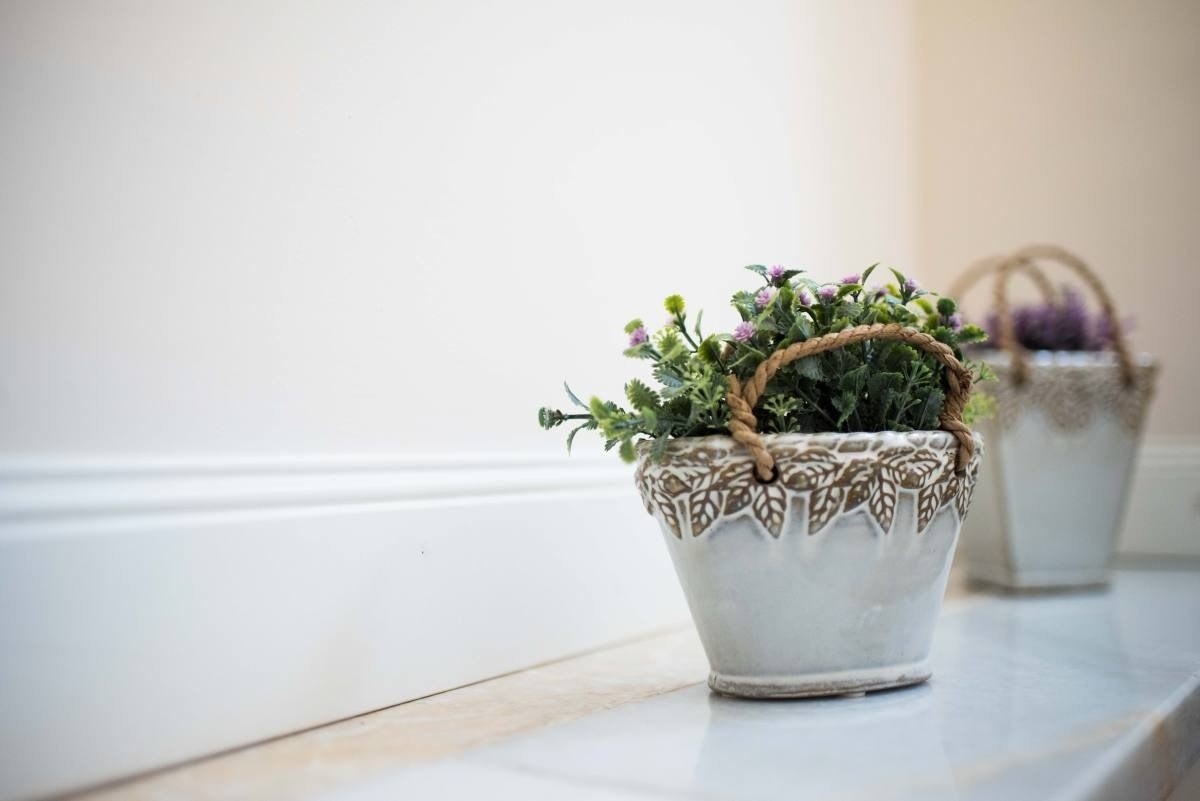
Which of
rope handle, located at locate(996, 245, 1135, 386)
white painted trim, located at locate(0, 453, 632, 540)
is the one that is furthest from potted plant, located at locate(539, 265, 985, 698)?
rope handle, located at locate(996, 245, 1135, 386)

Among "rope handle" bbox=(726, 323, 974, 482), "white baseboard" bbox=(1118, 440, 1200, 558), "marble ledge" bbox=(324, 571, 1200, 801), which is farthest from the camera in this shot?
"white baseboard" bbox=(1118, 440, 1200, 558)

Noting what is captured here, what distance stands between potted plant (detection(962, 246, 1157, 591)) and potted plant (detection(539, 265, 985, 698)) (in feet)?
2.12

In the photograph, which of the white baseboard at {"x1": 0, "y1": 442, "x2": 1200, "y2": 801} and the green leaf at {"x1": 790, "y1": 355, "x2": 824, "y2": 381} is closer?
the white baseboard at {"x1": 0, "y1": 442, "x2": 1200, "y2": 801}

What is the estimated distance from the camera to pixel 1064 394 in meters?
1.46

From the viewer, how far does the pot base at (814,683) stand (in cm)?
83

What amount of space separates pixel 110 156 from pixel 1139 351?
1.72m

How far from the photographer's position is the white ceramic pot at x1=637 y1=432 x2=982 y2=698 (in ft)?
2.62

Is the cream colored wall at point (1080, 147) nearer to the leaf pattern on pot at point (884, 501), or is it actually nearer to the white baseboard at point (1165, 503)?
the white baseboard at point (1165, 503)

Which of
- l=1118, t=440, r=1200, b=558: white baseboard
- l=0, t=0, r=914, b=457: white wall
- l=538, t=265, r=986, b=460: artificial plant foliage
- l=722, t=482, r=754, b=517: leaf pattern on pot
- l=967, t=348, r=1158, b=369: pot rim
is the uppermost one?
l=0, t=0, r=914, b=457: white wall

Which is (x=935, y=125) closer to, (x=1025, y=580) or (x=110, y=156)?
(x=1025, y=580)

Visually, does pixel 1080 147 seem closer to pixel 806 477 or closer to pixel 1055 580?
pixel 1055 580

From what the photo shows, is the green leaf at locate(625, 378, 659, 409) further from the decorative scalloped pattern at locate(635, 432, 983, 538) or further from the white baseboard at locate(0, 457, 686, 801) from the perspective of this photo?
the white baseboard at locate(0, 457, 686, 801)

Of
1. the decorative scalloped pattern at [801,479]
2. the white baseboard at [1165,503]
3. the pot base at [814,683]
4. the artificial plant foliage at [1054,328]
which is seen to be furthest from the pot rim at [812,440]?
the white baseboard at [1165,503]

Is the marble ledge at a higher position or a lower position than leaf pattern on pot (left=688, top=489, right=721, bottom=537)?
lower
